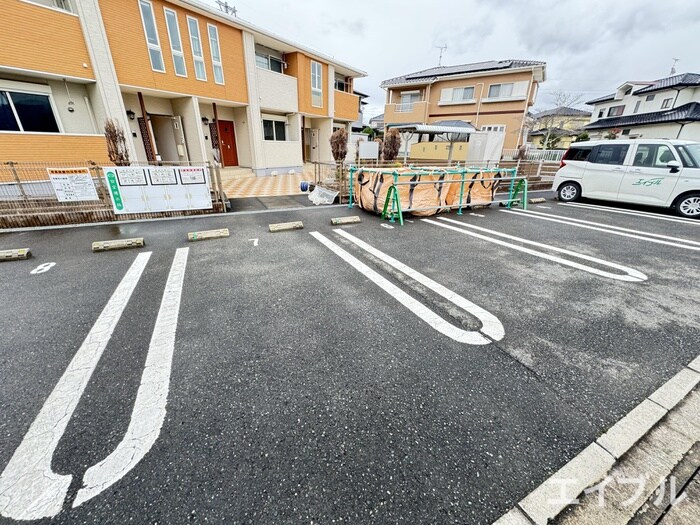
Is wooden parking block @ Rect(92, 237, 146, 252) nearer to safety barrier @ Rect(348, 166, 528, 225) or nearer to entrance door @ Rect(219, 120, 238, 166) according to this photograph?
safety barrier @ Rect(348, 166, 528, 225)

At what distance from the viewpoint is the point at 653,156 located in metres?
6.93

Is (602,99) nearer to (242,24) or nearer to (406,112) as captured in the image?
(406,112)

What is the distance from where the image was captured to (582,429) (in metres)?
1.70

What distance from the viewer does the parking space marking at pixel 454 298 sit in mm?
2660

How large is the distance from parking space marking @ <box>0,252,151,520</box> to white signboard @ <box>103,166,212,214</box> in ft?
16.2

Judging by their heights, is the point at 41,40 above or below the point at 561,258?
above

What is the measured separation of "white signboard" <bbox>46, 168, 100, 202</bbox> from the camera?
5.75 m

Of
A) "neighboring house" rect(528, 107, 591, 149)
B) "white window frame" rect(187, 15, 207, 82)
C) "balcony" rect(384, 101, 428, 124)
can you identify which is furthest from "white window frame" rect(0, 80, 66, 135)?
"neighboring house" rect(528, 107, 591, 149)

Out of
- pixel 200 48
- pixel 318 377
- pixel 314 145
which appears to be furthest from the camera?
pixel 314 145

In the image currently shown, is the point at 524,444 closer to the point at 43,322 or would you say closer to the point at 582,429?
the point at 582,429

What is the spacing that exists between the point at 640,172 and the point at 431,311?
8.37 m

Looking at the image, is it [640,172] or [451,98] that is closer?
[640,172]

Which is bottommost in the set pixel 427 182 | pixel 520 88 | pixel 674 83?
pixel 427 182

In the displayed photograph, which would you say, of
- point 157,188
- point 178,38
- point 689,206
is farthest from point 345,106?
point 689,206
